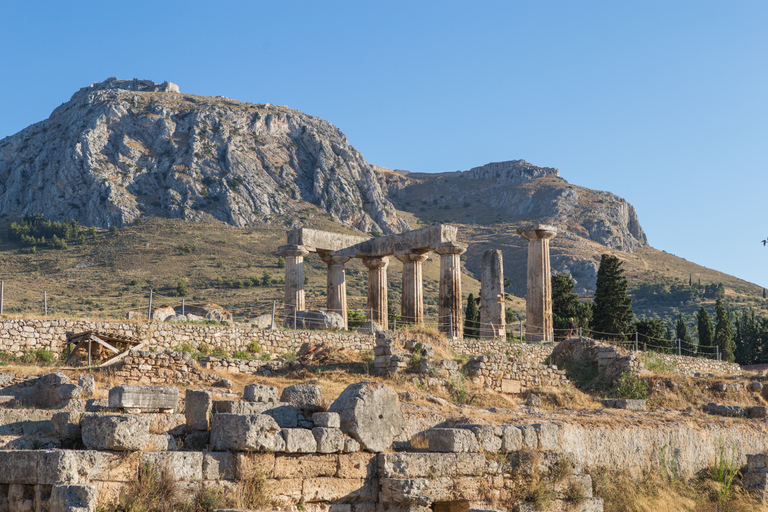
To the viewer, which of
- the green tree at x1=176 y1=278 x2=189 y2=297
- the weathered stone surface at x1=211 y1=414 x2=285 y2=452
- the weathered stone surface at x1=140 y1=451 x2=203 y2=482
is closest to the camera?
the weathered stone surface at x1=140 y1=451 x2=203 y2=482

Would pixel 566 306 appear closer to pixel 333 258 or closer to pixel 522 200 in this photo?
pixel 333 258

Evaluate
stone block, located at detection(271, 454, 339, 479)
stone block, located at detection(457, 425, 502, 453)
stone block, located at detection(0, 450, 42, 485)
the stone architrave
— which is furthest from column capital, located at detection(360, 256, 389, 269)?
stone block, located at detection(0, 450, 42, 485)

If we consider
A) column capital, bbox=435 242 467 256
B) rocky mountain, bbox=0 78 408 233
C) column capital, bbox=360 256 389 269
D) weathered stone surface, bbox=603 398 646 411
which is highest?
rocky mountain, bbox=0 78 408 233

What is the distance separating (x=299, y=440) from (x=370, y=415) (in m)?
1.11

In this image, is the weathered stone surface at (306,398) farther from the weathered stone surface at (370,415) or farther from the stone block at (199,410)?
the stone block at (199,410)

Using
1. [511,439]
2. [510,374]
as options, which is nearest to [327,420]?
[511,439]

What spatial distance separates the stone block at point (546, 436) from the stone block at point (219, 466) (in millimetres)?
4333

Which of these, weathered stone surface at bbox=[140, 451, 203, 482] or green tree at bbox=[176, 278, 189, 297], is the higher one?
green tree at bbox=[176, 278, 189, 297]

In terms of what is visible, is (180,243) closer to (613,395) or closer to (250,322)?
(250,322)

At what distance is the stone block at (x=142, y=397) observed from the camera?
358 inches

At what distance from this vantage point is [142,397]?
9211 mm

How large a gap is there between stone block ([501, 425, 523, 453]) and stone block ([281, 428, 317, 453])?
267 centimetres

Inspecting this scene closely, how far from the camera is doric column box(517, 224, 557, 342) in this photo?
30625mm

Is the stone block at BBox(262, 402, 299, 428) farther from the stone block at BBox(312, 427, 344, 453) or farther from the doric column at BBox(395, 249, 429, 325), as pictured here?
the doric column at BBox(395, 249, 429, 325)
